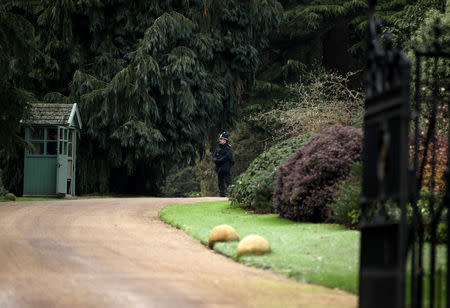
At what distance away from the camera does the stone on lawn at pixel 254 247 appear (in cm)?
1007

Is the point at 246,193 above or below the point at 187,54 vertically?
below

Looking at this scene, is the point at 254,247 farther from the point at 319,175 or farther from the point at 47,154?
the point at 47,154

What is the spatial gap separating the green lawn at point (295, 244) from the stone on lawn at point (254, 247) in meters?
0.13

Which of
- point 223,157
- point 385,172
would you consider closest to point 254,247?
point 385,172

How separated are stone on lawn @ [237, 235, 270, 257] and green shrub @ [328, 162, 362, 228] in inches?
95.0

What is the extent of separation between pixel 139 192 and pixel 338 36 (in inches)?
598

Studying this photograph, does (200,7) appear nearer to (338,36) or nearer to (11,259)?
(338,36)

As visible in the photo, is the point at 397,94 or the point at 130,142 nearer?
the point at 397,94

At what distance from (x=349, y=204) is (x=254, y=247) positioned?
2.77m

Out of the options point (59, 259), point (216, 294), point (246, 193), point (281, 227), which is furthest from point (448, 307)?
point (246, 193)

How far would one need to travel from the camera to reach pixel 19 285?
7625 millimetres

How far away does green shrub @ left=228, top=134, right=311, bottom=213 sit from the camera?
16109mm

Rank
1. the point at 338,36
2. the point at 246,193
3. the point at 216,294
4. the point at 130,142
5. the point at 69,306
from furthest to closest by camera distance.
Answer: the point at 338,36 < the point at 130,142 < the point at 246,193 < the point at 216,294 < the point at 69,306

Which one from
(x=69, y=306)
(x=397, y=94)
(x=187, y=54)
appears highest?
(x=187, y=54)
